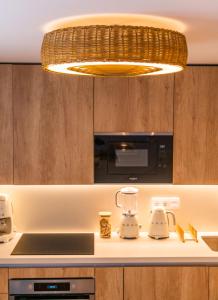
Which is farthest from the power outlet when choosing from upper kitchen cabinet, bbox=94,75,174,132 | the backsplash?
upper kitchen cabinet, bbox=94,75,174,132

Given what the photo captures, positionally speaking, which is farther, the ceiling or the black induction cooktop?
the black induction cooktop

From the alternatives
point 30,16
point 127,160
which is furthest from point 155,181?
point 30,16

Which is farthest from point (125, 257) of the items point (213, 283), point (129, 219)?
point (213, 283)

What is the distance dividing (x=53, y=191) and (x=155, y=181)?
2.64ft

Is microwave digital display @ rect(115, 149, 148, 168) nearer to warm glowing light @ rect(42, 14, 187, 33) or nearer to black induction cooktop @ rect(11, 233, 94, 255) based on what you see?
black induction cooktop @ rect(11, 233, 94, 255)

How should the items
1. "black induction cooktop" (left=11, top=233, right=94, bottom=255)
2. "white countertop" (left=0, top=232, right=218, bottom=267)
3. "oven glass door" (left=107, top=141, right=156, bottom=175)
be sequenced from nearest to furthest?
"white countertop" (left=0, top=232, right=218, bottom=267)
"black induction cooktop" (left=11, top=233, right=94, bottom=255)
"oven glass door" (left=107, top=141, right=156, bottom=175)

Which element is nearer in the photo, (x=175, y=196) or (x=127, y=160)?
(x=127, y=160)

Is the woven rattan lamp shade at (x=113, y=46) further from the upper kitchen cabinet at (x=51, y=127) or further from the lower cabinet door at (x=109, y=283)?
the lower cabinet door at (x=109, y=283)

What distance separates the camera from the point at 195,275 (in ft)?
10.3

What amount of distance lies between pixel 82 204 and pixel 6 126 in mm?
853

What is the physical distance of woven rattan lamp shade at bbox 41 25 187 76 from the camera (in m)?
1.82

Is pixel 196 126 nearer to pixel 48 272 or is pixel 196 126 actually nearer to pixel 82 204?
pixel 82 204

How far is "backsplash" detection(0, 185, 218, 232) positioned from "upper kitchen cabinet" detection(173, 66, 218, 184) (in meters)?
0.28

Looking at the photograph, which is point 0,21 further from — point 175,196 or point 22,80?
point 175,196
